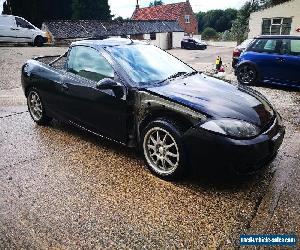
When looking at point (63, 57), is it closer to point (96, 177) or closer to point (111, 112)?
point (111, 112)

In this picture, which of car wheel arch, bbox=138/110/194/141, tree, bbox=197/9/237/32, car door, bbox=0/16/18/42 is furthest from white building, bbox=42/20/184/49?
tree, bbox=197/9/237/32

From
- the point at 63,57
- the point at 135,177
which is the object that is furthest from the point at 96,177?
the point at 63,57

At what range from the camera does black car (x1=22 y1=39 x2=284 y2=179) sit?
3.21 metres

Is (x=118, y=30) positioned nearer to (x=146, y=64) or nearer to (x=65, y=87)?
(x=65, y=87)

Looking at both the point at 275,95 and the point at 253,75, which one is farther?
the point at 253,75

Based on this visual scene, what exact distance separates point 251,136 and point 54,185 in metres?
2.30

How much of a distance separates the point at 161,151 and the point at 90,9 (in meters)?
44.2

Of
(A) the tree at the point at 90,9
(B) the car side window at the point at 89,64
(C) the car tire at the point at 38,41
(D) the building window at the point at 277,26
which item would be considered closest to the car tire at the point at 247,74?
(B) the car side window at the point at 89,64

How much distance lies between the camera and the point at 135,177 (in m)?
3.81

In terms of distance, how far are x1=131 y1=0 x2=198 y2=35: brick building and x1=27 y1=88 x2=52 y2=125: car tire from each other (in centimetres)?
4781

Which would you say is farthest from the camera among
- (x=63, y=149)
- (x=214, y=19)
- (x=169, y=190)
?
(x=214, y=19)

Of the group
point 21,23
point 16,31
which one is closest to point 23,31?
point 16,31

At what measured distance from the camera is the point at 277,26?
2297cm

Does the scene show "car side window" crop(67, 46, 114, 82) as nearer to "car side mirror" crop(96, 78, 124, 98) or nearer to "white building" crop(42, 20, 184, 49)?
"car side mirror" crop(96, 78, 124, 98)
